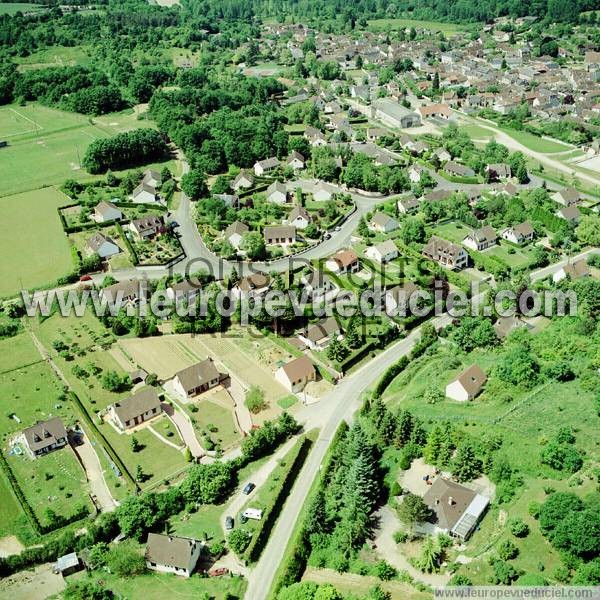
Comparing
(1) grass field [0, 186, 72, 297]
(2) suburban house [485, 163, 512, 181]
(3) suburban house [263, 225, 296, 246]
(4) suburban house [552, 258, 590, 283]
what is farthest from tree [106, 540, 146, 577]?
(2) suburban house [485, 163, 512, 181]

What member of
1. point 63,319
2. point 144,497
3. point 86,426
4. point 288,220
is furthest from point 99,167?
point 144,497

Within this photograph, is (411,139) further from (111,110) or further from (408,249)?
(111,110)

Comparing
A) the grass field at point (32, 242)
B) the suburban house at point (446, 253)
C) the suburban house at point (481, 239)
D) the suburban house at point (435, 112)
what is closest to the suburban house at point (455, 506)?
the suburban house at point (446, 253)

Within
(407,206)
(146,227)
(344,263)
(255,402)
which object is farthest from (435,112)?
(255,402)

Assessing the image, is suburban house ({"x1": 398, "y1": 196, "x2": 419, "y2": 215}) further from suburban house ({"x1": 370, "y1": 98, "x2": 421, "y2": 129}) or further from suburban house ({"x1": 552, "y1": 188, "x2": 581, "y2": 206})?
suburban house ({"x1": 370, "y1": 98, "x2": 421, "y2": 129})

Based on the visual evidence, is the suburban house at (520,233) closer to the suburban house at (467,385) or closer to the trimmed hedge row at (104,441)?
the suburban house at (467,385)

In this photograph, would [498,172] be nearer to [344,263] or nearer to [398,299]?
[344,263]
